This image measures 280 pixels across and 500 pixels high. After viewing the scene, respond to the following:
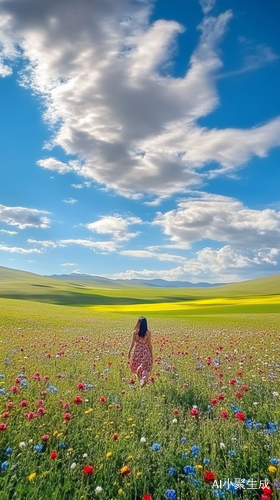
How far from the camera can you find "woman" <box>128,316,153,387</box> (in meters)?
9.54

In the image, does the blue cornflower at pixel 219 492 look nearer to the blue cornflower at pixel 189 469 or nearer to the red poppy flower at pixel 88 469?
the blue cornflower at pixel 189 469

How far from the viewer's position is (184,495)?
4.06 meters

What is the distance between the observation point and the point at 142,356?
388 inches

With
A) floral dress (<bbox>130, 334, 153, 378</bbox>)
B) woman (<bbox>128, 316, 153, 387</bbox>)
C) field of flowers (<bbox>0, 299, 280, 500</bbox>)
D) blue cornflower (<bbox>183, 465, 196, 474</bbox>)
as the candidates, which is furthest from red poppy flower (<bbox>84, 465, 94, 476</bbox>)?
floral dress (<bbox>130, 334, 153, 378</bbox>)

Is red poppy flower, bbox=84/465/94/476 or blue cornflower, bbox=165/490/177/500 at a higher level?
red poppy flower, bbox=84/465/94/476

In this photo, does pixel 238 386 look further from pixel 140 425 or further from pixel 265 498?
pixel 265 498

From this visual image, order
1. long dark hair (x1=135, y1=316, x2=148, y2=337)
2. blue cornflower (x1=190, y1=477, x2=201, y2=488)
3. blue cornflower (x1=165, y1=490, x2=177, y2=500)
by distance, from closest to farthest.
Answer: blue cornflower (x1=165, y1=490, x2=177, y2=500) → blue cornflower (x1=190, y1=477, x2=201, y2=488) → long dark hair (x1=135, y1=316, x2=148, y2=337)

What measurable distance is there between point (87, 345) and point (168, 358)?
14.2 ft

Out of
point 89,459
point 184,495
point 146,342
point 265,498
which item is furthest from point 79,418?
point 146,342

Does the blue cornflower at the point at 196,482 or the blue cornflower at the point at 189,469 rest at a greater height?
the blue cornflower at the point at 189,469

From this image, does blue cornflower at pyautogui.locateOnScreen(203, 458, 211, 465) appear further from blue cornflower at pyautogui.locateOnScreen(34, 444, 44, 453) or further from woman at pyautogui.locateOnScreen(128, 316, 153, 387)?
woman at pyautogui.locateOnScreen(128, 316, 153, 387)

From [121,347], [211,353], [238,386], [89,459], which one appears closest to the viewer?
[89,459]

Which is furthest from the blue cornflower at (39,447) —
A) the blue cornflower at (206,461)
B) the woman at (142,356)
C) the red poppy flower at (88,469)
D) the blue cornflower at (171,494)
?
the woman at (142,356)

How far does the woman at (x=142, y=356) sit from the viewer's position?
9.54 m
